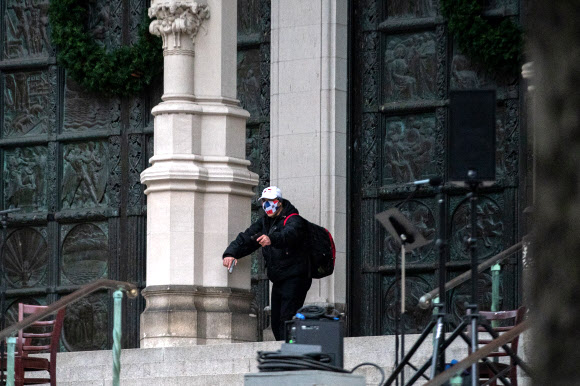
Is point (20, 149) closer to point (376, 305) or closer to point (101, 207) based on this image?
point (101, 207)

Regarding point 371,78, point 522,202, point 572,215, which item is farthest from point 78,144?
point 572,215

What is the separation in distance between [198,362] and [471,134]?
4015 mm

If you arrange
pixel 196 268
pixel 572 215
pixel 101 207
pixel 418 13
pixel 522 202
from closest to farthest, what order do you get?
pixel 572 215, pixel 196 268, pixel 522 202, pixel 418 13, pixel 101 207

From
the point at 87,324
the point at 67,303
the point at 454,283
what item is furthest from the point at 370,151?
the point at 67,303

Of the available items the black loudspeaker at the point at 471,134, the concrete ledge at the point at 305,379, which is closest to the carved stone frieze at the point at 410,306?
the black loudspeaker at the point at 471,134

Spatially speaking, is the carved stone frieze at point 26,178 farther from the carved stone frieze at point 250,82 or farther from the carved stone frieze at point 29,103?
the carved stone frieze at point 250,82

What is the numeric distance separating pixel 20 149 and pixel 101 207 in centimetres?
141

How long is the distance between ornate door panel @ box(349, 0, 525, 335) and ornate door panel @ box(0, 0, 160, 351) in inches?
109

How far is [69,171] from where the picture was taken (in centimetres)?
1777

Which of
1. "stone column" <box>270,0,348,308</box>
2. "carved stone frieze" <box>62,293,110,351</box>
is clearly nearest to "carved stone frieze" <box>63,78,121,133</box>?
"carved stone frieze" <box>62,293,110,351</box>

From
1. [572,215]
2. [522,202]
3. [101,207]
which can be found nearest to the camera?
[572,215]

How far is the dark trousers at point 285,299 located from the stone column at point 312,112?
1.61 m

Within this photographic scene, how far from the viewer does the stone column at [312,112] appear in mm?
15062

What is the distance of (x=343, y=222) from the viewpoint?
1516 cm
